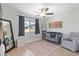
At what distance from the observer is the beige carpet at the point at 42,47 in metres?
2.16

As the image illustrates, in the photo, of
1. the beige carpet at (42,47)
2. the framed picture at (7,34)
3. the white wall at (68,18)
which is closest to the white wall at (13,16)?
the framed picture at (7,34)

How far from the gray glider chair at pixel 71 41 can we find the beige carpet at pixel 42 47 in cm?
22

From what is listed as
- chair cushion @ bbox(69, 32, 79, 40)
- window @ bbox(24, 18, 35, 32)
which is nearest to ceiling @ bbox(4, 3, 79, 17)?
window @ bbox(24, 18, 35, 32)

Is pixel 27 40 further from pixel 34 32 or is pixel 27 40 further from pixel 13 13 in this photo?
pixel 13 13

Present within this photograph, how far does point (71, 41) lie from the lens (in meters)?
2.18

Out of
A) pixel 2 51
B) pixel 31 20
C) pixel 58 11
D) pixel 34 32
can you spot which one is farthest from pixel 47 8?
pixel 2 51

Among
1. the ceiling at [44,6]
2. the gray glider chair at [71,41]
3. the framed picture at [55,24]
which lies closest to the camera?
Result: the ceiling at [44,6]

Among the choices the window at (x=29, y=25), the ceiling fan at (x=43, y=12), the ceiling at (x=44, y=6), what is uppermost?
the ceiling at (x=44, y=6)

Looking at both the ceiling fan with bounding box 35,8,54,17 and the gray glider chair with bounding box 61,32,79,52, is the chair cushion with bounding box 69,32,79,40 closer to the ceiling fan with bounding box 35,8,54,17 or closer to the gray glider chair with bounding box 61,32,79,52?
the gray glider chair with bounding box 61,32,79,52

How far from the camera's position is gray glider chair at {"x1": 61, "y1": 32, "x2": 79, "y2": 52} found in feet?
6.63

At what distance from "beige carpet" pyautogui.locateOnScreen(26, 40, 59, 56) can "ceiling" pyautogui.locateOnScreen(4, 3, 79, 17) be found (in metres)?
0.80

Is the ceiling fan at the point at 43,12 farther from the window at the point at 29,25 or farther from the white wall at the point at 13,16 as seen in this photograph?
the white wall at the point at 13,16

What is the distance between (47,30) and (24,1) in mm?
923

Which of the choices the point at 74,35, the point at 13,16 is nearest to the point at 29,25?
the point at 13,16
